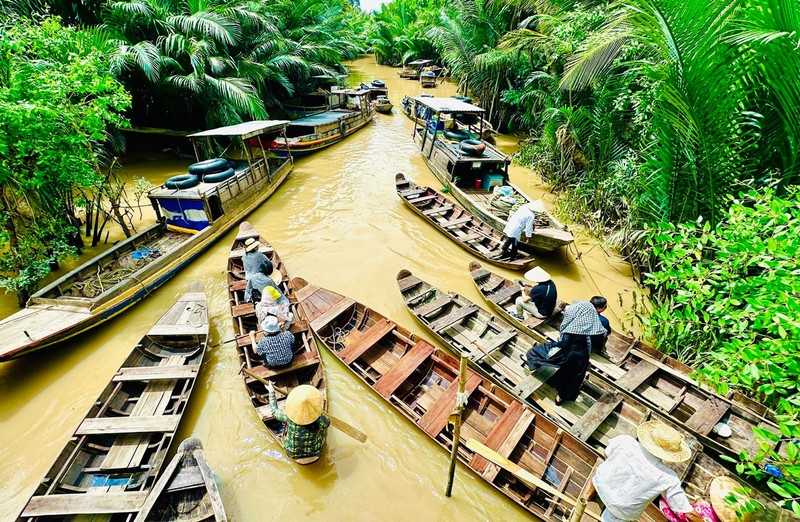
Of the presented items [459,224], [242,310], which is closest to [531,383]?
[242,310]

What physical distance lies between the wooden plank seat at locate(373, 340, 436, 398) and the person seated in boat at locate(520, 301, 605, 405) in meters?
1.74

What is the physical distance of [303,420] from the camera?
430 cm

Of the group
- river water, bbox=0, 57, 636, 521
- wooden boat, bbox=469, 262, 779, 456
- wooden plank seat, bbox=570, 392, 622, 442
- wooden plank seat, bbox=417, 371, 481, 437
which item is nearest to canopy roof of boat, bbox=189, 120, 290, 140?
river water, bbox=0, 57, 636, 521

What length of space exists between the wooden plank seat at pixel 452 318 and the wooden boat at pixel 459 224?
7.41 ft

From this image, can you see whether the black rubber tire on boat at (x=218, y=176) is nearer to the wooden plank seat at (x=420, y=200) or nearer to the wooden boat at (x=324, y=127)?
the wooden boat at (x=324, y=127)

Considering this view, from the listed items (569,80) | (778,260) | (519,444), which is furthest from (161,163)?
(778,260)

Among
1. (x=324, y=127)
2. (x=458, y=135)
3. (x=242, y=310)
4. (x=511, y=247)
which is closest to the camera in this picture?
(x=242, y=310)

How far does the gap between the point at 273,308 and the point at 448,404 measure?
3376 millimetres

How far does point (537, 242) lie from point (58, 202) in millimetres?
10857

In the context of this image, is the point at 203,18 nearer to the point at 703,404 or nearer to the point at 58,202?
the point at 58,202

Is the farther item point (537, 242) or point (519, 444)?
point (537, 242)

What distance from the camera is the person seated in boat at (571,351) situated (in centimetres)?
474

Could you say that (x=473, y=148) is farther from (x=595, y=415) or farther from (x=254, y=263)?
(x=595, y=415)

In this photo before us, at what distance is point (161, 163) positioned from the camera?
48.3ft
